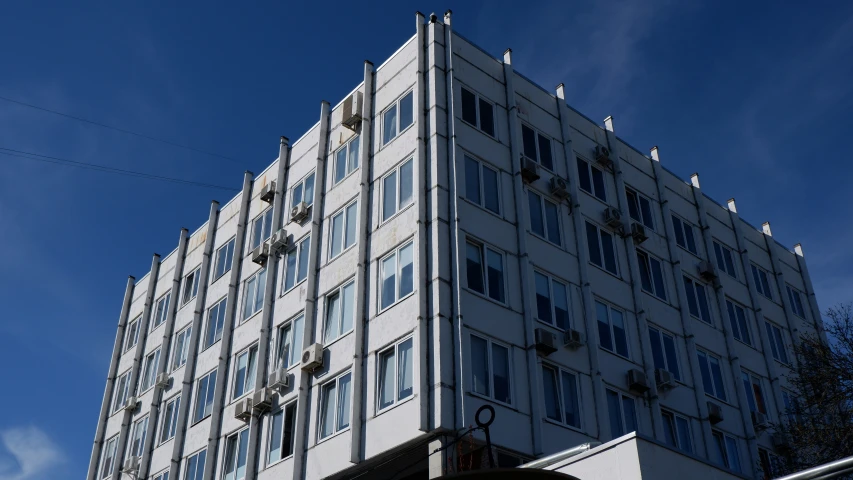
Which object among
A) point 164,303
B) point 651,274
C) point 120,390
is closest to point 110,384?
point 120,390

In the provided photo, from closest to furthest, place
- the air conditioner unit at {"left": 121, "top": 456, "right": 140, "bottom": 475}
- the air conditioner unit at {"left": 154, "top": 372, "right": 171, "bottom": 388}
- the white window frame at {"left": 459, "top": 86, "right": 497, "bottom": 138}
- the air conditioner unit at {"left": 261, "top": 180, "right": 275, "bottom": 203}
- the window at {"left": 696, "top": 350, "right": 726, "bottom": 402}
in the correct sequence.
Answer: the white window frame at {"left": 459, "top": 86, "right": 497, "bottom": 138}, the window at {"left": 696, "top": 350, "right": 726, "bottom": 402}, the air conditioner unit at {"left": 261, "top": 180, "right": 275, "bottom": 203}, the air conditioner unit at {"left": 121, "top": 456, "right": 140, "bottom": 475}, the air conditioner unit at {"left": 154, "top": 372, "right": 171, "bottom": 388}

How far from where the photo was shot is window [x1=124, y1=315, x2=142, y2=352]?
38.0 metres

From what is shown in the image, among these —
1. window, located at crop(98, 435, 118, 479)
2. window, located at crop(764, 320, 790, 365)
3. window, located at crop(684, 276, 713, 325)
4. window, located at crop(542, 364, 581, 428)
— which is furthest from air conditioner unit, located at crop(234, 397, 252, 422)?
window, located at crop(764, 320, 790, 365)

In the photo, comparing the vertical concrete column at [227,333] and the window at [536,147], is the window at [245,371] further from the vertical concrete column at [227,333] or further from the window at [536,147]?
the window at [536,147]

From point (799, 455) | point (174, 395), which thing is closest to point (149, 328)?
point (174, 395)

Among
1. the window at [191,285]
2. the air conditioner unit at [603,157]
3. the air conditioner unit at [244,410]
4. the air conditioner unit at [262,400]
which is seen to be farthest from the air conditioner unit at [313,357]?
the air conditioner unit at [603,157]

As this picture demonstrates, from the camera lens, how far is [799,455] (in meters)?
26.8

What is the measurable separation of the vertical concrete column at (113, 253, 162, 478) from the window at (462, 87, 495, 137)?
760 inches

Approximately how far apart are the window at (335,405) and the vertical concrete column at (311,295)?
0.66m

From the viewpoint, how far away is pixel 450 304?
2102 centimetres

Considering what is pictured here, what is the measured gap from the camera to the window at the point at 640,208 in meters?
29.6

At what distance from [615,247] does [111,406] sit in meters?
23.0

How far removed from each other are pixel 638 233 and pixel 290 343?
11750mm

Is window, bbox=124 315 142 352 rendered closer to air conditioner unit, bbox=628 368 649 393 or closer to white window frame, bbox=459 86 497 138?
white window frame, bbox=459 86 497 138
